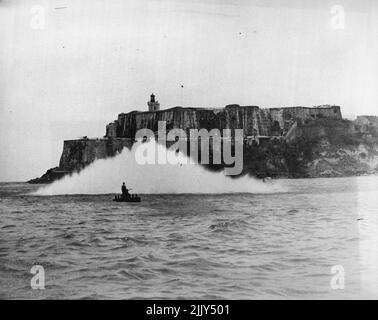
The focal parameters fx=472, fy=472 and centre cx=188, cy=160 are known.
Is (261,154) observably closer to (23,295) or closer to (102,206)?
(102,206)

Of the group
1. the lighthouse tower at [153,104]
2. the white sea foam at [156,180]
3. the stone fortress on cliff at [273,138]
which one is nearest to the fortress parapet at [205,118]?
the stone fortress on cliff at [273,138]

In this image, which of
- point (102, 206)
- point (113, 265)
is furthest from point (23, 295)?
point (102, 206)

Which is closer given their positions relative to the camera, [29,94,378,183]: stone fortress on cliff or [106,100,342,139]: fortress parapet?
[106,100,342,139]: fortress parapet

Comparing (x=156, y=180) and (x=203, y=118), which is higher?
(x=203, y=118)

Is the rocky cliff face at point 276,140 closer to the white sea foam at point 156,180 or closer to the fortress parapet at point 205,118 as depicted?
the fortress parapet at point 205,118

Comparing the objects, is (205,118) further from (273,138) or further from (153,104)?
(273,138)

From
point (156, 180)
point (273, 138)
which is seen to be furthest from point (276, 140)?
point (156, 180)

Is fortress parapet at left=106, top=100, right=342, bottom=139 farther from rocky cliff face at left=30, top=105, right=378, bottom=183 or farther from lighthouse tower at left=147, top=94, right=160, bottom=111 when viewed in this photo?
lighthouse tower at left=147, top=94, right=160, bottom=111

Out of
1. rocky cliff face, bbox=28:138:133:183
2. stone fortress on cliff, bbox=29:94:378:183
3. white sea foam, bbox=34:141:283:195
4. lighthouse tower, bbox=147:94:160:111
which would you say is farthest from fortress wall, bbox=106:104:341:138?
rocky cliff face, bbox=28:138:133:183

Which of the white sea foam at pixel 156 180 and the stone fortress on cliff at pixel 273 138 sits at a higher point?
the stone fortress on cliff at pixel 273 138
